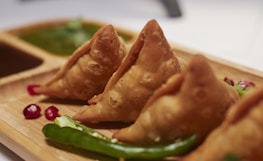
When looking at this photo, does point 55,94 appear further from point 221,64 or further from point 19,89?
point 221,64

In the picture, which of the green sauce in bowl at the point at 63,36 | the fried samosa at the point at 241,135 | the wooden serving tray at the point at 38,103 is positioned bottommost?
the green sauce in bowl at the point at 63,36

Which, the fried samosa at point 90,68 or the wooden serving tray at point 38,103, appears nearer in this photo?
the wooden serving tray at point 38,103

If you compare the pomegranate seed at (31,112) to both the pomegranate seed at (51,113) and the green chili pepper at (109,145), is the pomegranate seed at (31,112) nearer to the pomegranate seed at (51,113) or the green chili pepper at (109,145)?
the pomegranate seed at (51,113)

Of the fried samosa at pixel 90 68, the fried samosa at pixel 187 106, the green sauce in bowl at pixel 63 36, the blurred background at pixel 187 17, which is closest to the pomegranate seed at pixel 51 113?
the fried samosa at pixel 90 68

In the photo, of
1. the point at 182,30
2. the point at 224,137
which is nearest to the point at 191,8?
the point at 182,30

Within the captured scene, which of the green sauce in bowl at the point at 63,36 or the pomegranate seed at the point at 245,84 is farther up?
the pomegranate seed at the point at 245,84

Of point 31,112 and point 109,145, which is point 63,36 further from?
point 109,145
